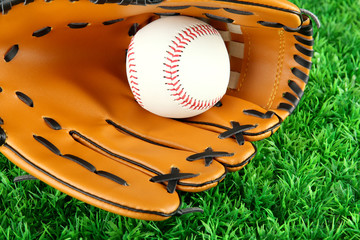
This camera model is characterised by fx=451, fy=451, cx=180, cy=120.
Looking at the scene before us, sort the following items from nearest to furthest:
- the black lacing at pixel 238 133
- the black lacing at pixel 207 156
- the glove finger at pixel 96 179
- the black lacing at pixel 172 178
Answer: the glove finger at pixel 96 179 → the black lacing at pixel 172 178 → the black lacing at pixel 207 156 → the black lacing at pixel 238 133

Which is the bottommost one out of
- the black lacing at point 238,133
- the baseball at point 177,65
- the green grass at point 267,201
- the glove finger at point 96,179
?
the green grass at point 267,201

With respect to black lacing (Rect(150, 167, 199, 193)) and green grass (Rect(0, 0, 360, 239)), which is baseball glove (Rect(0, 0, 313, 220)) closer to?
black lacing (Rect(150, 167, 199, 193))

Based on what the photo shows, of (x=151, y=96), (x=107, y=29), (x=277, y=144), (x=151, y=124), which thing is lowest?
(x=277, y=144)

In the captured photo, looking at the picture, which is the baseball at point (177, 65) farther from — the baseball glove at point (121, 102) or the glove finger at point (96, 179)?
the glove finger at point (96, 179)

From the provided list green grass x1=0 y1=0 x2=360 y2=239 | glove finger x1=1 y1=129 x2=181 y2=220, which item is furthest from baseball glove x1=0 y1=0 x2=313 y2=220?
green grass x1=0 y1=0 x2=360 y2=239

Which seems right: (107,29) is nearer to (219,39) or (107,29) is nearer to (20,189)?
(219,39)

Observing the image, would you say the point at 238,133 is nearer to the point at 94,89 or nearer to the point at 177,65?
the point at 177,65

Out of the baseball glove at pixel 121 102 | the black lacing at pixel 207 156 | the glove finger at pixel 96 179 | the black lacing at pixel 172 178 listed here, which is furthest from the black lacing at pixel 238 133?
the glove finger at pixel 96 179

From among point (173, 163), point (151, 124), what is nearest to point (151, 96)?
point (151, 124)
